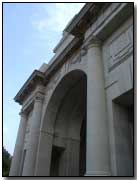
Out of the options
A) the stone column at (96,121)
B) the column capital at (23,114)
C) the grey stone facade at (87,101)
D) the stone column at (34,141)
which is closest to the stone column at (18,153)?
the grey stone facade at (87,101)

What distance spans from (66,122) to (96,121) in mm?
7423

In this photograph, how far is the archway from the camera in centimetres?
1411

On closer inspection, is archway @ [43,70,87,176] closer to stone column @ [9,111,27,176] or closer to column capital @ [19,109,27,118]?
stone column @ [9,111,27,176]

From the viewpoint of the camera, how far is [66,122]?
1553cm

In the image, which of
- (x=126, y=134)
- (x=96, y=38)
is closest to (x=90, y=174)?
(x=126, y=134)

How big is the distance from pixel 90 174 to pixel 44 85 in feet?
30.9

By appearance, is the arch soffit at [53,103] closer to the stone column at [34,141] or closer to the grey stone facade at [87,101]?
the grey stone facade at [87,101]

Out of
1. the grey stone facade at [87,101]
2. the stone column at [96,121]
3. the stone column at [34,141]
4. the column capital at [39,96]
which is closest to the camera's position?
the stone column at [96,121]

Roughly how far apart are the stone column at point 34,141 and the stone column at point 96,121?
6296 millimetres

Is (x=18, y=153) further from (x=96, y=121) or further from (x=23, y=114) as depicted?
(x=96, y=121)

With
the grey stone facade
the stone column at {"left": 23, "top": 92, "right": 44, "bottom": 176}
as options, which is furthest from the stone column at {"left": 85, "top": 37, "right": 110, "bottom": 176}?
the stone column at {"left": 23, "top": 92, "right": 44, "bottom": 176}

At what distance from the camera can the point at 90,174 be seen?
737 cm

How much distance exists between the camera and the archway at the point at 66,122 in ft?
46.3

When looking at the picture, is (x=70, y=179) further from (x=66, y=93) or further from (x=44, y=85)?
(x=44, y=85)
